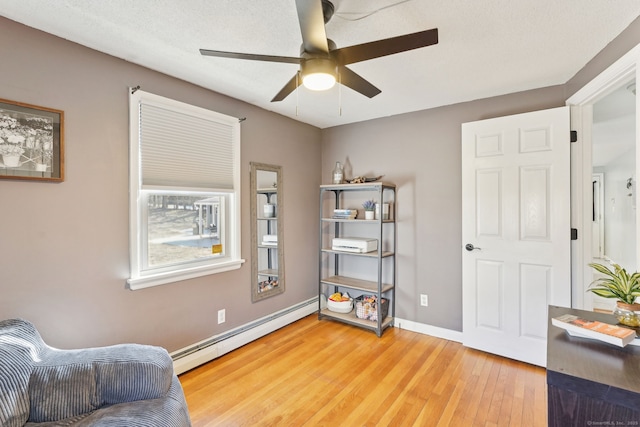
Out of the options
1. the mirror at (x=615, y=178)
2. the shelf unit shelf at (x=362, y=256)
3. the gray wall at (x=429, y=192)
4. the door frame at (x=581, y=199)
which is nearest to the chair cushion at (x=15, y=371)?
the shelf unit shelf at (x=362, y=256)

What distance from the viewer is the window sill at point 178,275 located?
2.11 m

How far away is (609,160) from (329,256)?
17.9ft

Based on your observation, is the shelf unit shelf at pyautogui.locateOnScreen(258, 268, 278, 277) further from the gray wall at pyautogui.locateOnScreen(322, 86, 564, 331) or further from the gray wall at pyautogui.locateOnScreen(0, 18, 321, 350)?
the gray wall at pyautogui.locateOnScreen(322, 86, 564, 331)

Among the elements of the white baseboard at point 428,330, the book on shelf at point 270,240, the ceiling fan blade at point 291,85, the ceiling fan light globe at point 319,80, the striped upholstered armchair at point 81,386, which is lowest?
the white baseboard at point 428,330

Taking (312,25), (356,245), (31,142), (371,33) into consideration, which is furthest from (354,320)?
(31,142)

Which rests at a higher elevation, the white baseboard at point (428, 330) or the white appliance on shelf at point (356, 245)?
the white appliance on shelf at point (356, 245)

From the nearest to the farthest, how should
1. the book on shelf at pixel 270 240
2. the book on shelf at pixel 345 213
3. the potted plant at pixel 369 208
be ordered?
the book on shelf at pixel 270 240
the potted plant at pixel 369 208
the book on shelf at pixel 345 213

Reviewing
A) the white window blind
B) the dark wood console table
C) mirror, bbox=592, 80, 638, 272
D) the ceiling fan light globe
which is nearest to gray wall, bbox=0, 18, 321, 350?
the white window blind

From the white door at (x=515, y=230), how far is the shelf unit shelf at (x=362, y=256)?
779 mm

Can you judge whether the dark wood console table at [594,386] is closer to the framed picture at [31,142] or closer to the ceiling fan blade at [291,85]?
the ceiling fan blade at [291,85]

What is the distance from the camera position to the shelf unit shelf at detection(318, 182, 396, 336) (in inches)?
124

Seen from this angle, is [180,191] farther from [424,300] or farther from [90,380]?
[424,300]

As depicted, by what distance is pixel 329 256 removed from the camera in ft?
12.6

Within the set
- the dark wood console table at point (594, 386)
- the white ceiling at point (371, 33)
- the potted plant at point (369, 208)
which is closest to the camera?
the dark wood console table at point (594, 386)
